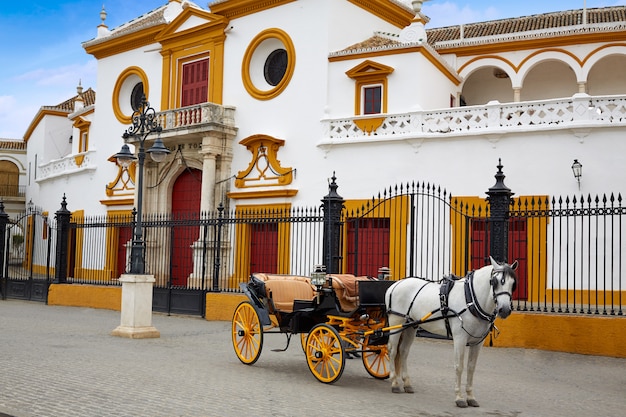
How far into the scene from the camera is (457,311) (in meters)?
7.41

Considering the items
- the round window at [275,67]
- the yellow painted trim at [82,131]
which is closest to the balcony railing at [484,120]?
the round window at [275,67]

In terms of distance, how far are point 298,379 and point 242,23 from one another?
53.6 ft

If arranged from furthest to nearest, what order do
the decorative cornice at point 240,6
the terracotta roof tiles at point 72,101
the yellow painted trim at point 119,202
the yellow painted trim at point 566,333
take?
1. the terracotta roof tiles at point 72,101
2. the yellow painted trim at point 119,202
3. the decorative cornice at point 240,6
4. the yellow painted trim at point 566,333

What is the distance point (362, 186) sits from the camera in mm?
19531

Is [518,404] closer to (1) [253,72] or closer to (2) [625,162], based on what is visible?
(2) [625,162]

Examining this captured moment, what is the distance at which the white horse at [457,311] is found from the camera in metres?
7.05

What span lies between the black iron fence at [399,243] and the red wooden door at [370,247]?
0.03m

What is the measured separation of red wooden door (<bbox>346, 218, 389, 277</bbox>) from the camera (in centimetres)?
1873

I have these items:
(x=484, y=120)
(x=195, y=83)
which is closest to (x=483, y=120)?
(x=484, y=120)

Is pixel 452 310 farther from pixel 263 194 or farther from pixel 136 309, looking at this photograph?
pixel 263 194

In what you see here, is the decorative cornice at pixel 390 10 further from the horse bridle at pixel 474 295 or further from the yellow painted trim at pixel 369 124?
the horse bridle at pixel 474 295

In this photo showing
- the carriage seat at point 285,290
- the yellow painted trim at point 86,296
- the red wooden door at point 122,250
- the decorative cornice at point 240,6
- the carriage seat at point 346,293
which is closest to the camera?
the carriage seat at point 346,293

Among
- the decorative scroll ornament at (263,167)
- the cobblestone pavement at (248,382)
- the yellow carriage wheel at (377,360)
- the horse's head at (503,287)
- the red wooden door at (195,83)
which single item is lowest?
the cobblestone pavement at (248,382)

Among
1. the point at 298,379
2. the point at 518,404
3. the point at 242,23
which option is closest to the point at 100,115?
the point at 242,23
